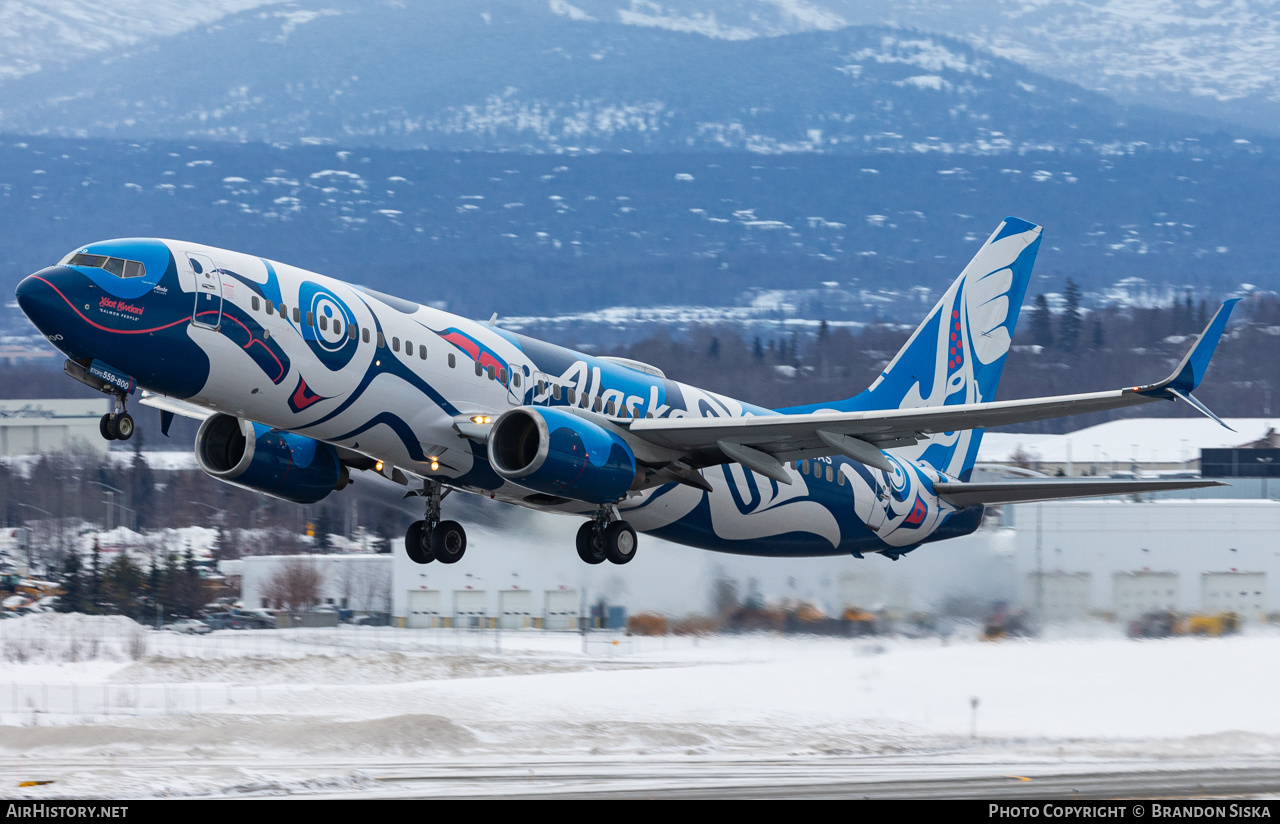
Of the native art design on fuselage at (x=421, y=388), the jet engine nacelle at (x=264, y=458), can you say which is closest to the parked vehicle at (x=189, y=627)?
the jet engine nacelle at (x=264, y=458)

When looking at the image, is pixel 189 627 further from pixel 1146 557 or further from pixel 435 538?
pixel 1146 557

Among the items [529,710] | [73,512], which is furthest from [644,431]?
[73,512]

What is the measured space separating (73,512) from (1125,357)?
474ft

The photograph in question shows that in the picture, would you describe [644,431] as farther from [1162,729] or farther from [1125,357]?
[1125,357]

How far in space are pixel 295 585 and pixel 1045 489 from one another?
37.0m

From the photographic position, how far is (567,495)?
26594mm

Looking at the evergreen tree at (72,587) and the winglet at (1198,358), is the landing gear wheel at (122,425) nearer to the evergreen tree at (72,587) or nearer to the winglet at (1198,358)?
the winglet at (1198,358)

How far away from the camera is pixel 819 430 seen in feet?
89.1

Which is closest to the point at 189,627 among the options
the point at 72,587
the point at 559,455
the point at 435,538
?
the point at 72,587

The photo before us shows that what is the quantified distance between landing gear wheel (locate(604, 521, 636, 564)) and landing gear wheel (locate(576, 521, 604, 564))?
0.13 meters

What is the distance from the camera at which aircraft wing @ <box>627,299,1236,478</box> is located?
25.8 metres

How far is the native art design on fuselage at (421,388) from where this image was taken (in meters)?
24.1

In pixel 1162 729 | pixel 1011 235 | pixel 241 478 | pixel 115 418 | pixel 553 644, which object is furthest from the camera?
pixel 553 644

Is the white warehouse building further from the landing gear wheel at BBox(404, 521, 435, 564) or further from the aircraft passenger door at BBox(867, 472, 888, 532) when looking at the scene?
the landing gear wheel at BBox(404, 521, 435, 564)
